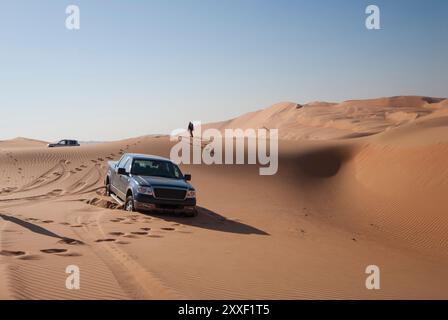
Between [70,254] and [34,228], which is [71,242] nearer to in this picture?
[70,254]

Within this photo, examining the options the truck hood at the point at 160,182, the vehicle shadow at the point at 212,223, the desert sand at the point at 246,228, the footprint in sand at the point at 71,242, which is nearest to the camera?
the desert sand at the point at 246,228

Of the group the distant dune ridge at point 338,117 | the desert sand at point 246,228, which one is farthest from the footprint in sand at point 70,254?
the distant dune ridge at point 338,117

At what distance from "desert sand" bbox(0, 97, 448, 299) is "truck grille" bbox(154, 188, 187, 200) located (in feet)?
2.12

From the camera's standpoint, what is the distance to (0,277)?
5.54 m

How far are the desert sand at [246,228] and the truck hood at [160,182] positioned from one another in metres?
0.94

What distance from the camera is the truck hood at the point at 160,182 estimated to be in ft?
39.3

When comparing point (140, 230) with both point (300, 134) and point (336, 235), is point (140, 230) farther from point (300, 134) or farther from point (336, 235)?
point (300, 134)

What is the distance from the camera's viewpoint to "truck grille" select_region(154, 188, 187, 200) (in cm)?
1192

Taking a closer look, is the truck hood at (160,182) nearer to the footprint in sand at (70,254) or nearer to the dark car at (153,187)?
the dark car at (153,187)

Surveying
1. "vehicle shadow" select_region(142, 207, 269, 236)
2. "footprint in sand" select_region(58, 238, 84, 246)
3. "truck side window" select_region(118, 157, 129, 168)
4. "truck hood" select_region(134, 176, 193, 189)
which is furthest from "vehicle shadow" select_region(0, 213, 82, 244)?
"truck side window" select_region(118, 157, 129, 168)

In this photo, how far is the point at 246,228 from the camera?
1208 centimetres
